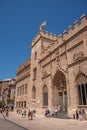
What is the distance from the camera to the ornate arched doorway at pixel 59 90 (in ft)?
64.3

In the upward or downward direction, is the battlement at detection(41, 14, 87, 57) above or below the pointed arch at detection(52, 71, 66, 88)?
above

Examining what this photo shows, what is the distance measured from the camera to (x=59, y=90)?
20.7 meters

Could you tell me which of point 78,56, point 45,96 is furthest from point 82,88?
point 45,96

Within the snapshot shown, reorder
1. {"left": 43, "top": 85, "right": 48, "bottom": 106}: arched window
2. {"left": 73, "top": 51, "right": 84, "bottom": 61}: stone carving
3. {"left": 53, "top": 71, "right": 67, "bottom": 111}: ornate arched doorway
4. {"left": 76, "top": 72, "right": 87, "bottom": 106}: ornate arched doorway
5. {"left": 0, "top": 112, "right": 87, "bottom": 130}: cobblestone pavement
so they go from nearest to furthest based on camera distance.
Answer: {"left": 0, "top": 112, "right": 87, "bottom": 130}: cobblestone pavement → {"left": 76, "top": 72, "right": 87, "bottom": 106}: ornate arched doorway → {"left": 73, "top": 51, "right": 84, "bottom": 61}: stone carving → {"left": 53, "top": 71, "right": 67, "bottom": 111}: ornate arched doorway → {"left": 43, "top": 85, "right": 48, "bottom": 106}: arched window

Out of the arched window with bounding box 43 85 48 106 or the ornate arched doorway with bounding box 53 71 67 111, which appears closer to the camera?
the ornate arched doorway with bounding box 53 71 67 111

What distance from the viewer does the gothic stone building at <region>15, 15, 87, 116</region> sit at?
15820mm

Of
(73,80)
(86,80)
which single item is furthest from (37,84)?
(86,80)

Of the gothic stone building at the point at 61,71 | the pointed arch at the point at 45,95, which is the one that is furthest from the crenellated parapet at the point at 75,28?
the pointed arch at the point at 45,95

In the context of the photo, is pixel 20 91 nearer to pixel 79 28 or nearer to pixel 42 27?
pixel 42 27

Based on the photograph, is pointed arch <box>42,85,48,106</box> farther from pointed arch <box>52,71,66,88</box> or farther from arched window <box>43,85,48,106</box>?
pointed arch <box>52,71,66,88</box>

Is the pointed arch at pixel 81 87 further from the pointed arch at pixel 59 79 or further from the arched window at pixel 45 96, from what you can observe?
the arched window at pixel 45 96

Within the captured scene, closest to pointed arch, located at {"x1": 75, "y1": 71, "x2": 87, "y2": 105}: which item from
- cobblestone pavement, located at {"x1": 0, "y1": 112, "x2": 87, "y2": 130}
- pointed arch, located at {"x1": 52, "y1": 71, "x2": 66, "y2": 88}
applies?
cobblestone pavement, located at {"x1": 0, "y1": 112, "x2": 87, "y2": 130}

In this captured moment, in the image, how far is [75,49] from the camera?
17141 millimetres

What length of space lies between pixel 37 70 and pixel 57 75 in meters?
6.85
